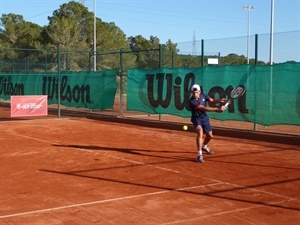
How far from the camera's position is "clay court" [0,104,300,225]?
20.1ft

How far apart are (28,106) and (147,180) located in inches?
471

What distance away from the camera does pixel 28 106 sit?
62.4ft

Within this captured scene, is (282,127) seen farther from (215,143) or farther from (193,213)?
(193,213)

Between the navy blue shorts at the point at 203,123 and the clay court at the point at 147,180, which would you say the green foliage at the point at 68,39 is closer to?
the clay court at the point at 147,180

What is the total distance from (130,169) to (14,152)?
3608mm

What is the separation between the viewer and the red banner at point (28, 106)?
18647 millimetres

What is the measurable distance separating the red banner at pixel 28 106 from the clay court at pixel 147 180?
170 inches

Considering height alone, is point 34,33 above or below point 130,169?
above

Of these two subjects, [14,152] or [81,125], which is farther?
[81,125]

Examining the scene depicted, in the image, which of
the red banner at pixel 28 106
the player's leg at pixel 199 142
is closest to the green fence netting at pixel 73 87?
the red banner at pixel 28 106

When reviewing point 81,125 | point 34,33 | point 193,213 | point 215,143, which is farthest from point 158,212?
point 34,33

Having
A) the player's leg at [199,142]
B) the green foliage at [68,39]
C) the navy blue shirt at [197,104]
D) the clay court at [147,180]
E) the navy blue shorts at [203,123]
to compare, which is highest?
the green foliage at [68,39]

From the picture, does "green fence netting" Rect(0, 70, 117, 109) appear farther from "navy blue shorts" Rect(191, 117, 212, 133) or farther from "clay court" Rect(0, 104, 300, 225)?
"navy blue shorts" Rect(191, 117, 212, 133)

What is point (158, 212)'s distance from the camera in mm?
6230
